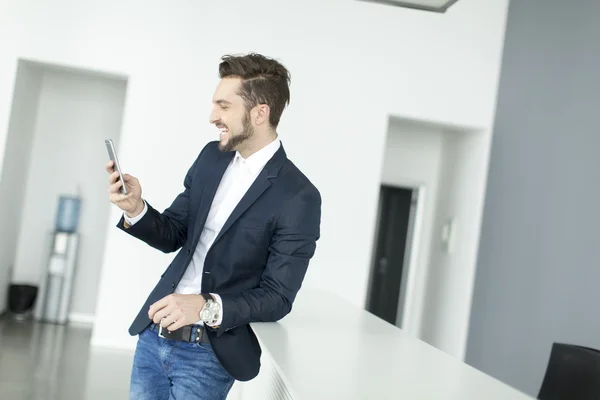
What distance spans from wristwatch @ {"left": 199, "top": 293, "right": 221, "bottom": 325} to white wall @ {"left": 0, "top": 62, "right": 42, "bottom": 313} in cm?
518

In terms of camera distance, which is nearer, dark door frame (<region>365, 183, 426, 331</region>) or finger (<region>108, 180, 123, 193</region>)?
finger (<region>108, 180, 123, 193</region>)

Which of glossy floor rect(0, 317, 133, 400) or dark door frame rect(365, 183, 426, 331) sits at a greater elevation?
dark door frame rect(365, 183, 426, 331)

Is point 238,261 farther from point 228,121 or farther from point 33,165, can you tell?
point 33,165

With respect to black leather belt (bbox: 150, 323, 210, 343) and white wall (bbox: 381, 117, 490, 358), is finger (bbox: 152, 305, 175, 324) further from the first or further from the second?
white wall (bbox: 381, 117, 490, 358)

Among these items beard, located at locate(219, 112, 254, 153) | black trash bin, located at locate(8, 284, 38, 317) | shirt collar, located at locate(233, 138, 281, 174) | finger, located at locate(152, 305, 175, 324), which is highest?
beard, located at locate(219, 112, 254, 153)

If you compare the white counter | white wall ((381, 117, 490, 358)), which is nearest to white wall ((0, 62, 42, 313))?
white wall ((381, 117, 490, 358))

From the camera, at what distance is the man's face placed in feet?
7.07

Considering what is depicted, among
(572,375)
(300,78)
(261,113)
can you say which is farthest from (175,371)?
(300,78)

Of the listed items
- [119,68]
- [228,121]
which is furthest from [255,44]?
[228,121]

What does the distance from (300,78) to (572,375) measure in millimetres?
4266

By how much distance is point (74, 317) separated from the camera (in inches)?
295

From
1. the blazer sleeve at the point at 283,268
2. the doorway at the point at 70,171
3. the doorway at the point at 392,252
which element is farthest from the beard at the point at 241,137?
the doorway at the point at 392,252

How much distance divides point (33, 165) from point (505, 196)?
181 inches

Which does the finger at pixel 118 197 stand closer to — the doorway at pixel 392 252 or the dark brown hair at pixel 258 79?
the dark brown hair at pixel 258 79
